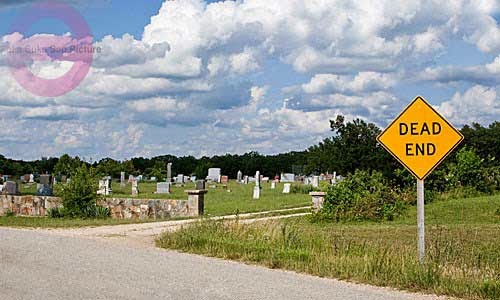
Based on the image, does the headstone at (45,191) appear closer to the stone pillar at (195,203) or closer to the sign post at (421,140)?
the stone pillar at (195,203)

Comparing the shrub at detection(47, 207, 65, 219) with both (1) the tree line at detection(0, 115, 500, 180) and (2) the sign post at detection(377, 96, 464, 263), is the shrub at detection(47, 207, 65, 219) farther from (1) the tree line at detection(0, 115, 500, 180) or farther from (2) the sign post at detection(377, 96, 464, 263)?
(2) the sign post at detection(377, 96, 464, 263)

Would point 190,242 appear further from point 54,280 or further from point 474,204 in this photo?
point 474,204

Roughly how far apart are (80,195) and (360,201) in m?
10.4

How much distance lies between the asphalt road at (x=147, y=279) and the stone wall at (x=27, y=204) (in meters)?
14.7

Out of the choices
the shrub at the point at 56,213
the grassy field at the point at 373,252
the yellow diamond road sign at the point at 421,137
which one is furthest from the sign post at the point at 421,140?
the shrub at the point at 56,213

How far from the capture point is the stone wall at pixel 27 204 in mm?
28391

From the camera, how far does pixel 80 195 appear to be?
85.1ft

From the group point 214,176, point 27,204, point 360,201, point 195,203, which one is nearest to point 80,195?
point 195,203

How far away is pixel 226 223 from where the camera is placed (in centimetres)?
1589

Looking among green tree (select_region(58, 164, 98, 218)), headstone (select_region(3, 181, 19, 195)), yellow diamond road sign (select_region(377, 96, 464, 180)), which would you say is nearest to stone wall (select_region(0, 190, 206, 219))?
headstone (select_region(3, 181, 19, 195))

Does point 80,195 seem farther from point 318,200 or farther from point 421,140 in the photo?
point 421,140

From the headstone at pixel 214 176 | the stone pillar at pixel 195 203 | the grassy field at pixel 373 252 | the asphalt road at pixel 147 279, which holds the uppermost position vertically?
the headstone at pixel 214 176

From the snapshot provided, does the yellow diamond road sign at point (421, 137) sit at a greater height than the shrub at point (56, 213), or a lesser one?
greater

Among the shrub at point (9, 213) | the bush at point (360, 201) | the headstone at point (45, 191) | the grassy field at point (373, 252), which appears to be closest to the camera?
the grassy field at point (373, 252)
